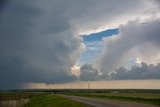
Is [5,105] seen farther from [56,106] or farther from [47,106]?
[56,106]

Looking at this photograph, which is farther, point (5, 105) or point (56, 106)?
point (5, 105)

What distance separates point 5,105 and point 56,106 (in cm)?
1968

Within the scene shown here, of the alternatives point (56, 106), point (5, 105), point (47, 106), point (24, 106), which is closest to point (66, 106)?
point (56, 106)

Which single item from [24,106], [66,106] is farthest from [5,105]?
[66,106]

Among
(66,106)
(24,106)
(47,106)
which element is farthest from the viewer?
(24,106)

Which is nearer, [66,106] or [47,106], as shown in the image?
[66,106]

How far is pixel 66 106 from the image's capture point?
185 ft

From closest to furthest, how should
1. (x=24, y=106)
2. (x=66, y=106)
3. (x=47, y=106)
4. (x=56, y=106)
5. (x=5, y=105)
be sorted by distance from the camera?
(x=66, y=106) → (x=56, y=106) → (x=47, y=106) → (x=5, y=105) → (x=24, y=106)

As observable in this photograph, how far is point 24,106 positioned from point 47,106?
64.8ft

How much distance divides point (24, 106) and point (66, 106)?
33.5 meters

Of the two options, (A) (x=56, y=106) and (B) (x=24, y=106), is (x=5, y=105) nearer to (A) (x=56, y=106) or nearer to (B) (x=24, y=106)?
(B) (x=24, y=106)

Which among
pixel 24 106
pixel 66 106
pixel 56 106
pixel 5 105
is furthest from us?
pixel 24 106

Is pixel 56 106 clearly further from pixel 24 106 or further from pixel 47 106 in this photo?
pixel 24 106

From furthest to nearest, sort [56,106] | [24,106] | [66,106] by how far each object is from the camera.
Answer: [24,106] < [56,106] < [66,106]
